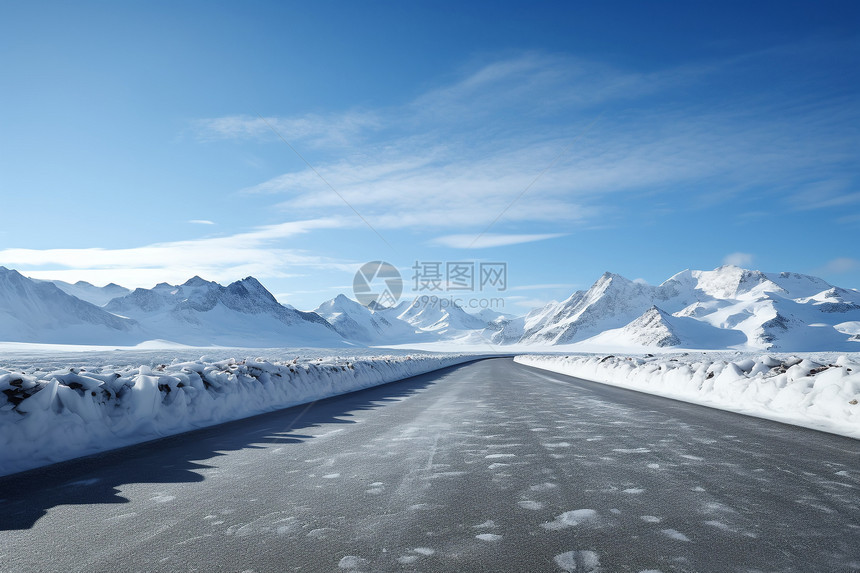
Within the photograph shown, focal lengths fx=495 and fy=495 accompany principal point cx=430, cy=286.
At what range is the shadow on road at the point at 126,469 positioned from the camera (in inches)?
179

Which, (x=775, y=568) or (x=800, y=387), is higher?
(x=800, y=387)

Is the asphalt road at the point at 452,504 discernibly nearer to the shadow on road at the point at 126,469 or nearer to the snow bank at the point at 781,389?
the shadow on road at the point at 126,469

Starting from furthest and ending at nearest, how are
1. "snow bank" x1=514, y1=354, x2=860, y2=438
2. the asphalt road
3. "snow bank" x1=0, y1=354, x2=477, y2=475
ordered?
1. "snow bank" x1=514, y1=354, x2=860, y2=438
2. "snow bank" x1=0, y1=354, x2=477, y2=475
3. the asphalt road

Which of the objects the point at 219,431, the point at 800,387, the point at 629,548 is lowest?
the point at 219,431

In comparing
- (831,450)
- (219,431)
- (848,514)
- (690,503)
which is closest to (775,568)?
(690,503)

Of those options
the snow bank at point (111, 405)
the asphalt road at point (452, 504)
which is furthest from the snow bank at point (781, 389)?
the snow bank at point (111, 405)

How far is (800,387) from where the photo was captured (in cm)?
979

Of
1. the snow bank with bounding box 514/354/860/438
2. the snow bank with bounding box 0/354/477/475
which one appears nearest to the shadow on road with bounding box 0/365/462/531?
the snow bank with bounding box 0/354/477/475

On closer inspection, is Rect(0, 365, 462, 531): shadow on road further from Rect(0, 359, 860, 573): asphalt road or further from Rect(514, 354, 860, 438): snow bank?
Rect(514, 354, 860, 438): snow bank

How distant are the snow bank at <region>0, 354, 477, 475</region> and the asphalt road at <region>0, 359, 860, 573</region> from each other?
69 centimetres

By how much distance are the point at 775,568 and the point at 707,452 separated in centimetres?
363

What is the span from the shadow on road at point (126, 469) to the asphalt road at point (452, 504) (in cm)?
4

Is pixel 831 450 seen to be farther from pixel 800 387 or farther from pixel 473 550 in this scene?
pixel 473 550

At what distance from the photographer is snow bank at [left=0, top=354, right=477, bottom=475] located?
6.38 meters
